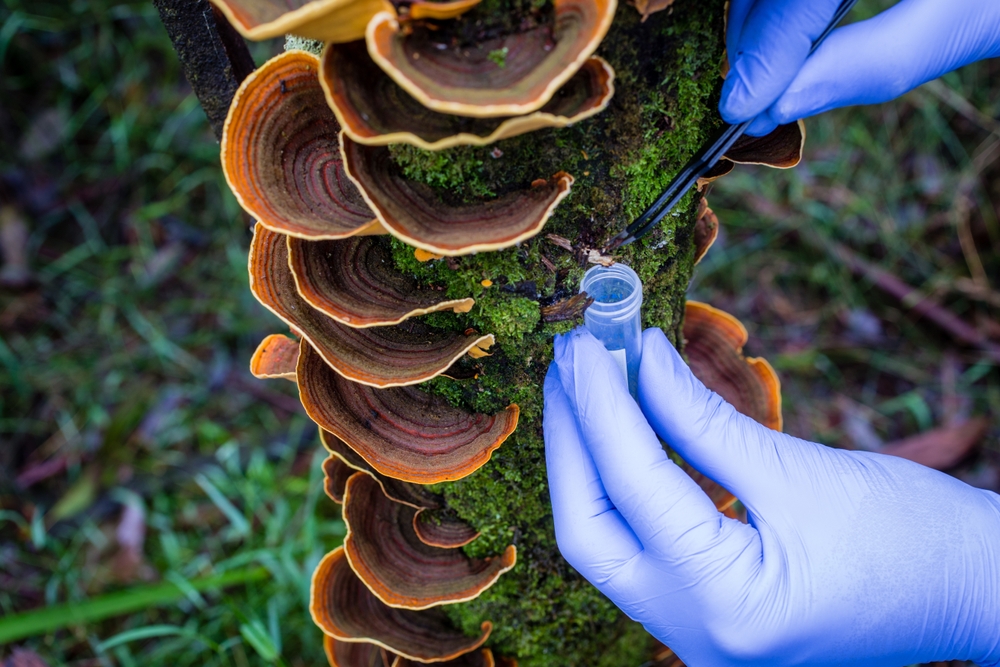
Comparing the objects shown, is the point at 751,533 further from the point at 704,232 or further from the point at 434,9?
the point at 434,9

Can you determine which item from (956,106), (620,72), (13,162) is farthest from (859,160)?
(13,162)

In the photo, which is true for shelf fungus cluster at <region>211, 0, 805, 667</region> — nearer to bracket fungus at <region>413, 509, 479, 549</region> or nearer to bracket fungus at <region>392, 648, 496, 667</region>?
bracket fungus at <region>413, 509, 479, 549</region>

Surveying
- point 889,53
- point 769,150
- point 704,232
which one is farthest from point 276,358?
point 889,53

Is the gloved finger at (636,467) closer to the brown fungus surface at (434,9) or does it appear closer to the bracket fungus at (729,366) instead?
the bracket fungus at (729,366)

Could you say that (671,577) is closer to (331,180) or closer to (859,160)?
(331,180)

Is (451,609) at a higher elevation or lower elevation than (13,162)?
lower

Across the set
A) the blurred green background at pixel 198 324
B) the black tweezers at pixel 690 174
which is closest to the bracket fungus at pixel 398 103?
the black tweezers at pixel 690 174

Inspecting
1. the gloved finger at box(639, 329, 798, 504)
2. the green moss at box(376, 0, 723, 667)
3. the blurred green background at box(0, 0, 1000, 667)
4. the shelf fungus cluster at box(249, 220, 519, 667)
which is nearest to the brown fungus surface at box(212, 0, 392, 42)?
the green moss at box(376, 0, 723, 667)
